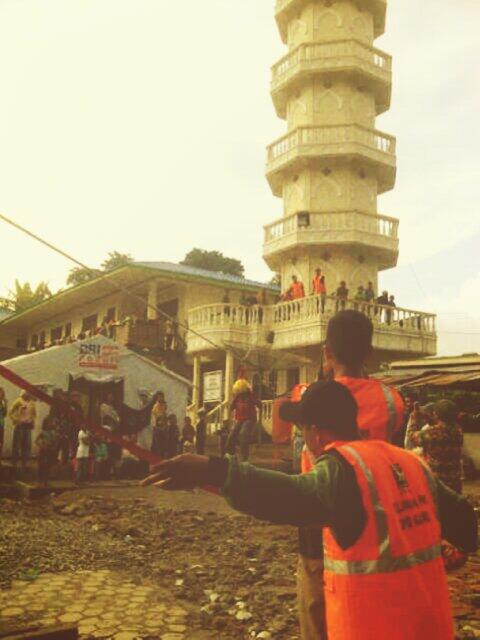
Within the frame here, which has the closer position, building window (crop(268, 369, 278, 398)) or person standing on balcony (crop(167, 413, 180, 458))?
person standing on balcony (crop(167, 413, 180, 458))

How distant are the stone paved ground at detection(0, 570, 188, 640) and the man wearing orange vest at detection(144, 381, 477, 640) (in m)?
3.14

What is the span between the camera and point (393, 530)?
1714 mm

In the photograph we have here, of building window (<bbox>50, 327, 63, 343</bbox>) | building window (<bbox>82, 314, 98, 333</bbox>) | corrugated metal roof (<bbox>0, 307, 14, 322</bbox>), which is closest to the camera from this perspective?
building window (<bbox>82, 314, 98, 333</bbox>)

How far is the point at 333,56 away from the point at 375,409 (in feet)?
82.2

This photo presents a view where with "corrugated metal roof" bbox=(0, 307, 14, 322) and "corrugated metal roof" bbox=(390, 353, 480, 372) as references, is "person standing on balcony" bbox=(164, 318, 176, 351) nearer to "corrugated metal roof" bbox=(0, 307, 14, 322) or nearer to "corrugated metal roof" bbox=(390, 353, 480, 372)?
"corrugated metal roof" bbox=(390, 353, 480, 372)

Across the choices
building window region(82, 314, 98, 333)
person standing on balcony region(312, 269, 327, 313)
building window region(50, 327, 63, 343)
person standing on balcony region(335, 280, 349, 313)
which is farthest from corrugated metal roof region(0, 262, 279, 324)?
person standing on balcony region(335, 280, 349, 313)

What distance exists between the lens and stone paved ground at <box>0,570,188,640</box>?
4.55 metres

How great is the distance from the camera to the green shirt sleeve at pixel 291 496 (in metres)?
1.70

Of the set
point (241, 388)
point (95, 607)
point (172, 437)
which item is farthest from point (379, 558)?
point (172, 437)

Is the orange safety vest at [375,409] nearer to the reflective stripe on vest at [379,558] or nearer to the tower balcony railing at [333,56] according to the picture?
the reflective stripe on vest at [379,558]

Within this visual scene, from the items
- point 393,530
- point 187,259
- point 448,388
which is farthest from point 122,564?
point 187,259

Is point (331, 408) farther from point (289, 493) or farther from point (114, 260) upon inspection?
point (114, 260)

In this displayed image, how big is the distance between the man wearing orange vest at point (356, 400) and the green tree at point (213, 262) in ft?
132

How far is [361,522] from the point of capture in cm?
170
